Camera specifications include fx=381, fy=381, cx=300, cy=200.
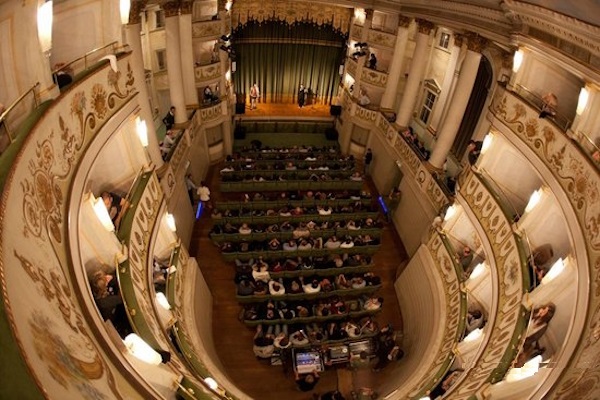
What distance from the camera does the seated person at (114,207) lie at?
6.28 m

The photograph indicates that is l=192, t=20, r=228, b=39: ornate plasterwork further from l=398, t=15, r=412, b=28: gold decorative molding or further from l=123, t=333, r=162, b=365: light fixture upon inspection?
l=123, t=333, r=162, b=365: light fixture

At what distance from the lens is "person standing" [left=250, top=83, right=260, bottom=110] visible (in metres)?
19.9

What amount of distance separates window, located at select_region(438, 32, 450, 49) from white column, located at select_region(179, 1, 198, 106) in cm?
880

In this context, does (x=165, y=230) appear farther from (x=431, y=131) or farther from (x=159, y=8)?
(x=431, y=131)

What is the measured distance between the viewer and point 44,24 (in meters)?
4.29

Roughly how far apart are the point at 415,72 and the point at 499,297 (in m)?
8.68

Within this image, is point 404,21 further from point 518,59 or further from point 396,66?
point 518,59

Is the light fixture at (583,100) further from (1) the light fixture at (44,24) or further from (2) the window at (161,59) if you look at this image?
(2) the window at (161,59)

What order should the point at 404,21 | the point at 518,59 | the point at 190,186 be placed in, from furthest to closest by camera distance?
the point at 404,21, the point at 190,186, the point at 518,59

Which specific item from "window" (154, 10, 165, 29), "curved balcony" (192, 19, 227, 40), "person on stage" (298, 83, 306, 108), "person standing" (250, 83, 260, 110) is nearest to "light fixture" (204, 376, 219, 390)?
"window" (154, 10, 165, 29)

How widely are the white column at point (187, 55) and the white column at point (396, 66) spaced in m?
7.33

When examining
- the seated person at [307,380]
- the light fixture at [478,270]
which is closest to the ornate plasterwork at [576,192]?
the light fixture at [478,270]

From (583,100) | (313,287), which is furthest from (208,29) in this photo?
(583,100)

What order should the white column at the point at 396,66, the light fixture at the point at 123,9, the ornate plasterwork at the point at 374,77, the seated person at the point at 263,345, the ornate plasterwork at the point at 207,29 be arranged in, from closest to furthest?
the light fixture at the point at 123,9 < the seated person at the point at 263,345 < the ornate plasterwork at the point at 207,29 < the white column at the point at 396,66 < the ornate plasterwork at the point at 374,77
